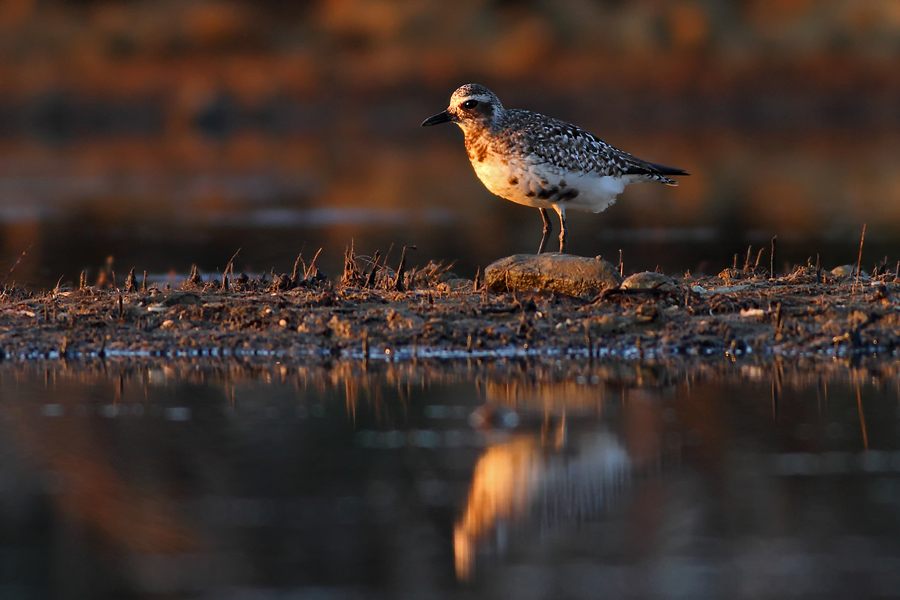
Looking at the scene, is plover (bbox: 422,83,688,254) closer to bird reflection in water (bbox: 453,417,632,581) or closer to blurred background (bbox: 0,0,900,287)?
bird reflection in water (bbox: 453,417,632,581)

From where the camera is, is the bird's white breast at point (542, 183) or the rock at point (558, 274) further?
the bird's white breast at point (542, 183)

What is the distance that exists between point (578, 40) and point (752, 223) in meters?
18.6

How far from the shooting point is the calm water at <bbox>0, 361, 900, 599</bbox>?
4523 millimetres

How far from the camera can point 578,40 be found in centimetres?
3644

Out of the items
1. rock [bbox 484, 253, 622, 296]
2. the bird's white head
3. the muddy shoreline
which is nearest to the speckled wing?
the bird's white head

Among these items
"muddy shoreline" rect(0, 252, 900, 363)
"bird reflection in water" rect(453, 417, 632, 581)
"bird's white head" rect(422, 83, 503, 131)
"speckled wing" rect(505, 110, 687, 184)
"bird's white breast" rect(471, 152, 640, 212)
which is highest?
"bird's white head" rect(422, 83, 503, 131)

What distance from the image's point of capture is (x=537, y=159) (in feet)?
32.2

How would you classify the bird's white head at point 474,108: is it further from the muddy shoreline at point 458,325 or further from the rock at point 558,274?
the muddy shoreline at point 458,325

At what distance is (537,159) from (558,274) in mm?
1088

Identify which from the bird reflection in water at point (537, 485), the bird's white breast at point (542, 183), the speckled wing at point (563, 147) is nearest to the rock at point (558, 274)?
the bird's white breast at point (542, 183)

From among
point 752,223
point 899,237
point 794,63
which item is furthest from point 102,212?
point 794,63

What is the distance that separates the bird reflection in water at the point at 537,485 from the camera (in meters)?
4.94

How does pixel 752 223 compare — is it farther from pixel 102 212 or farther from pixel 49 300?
pixel 49 300

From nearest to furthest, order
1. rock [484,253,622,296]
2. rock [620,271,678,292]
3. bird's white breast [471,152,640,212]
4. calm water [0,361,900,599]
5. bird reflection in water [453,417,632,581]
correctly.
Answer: calm water [0,361,900,599] < bird reflection in water [453,417,632,581] < rock [620,271,678,292] < rock [484,253,622,296] < bird's white breast [471,152,640,212]
